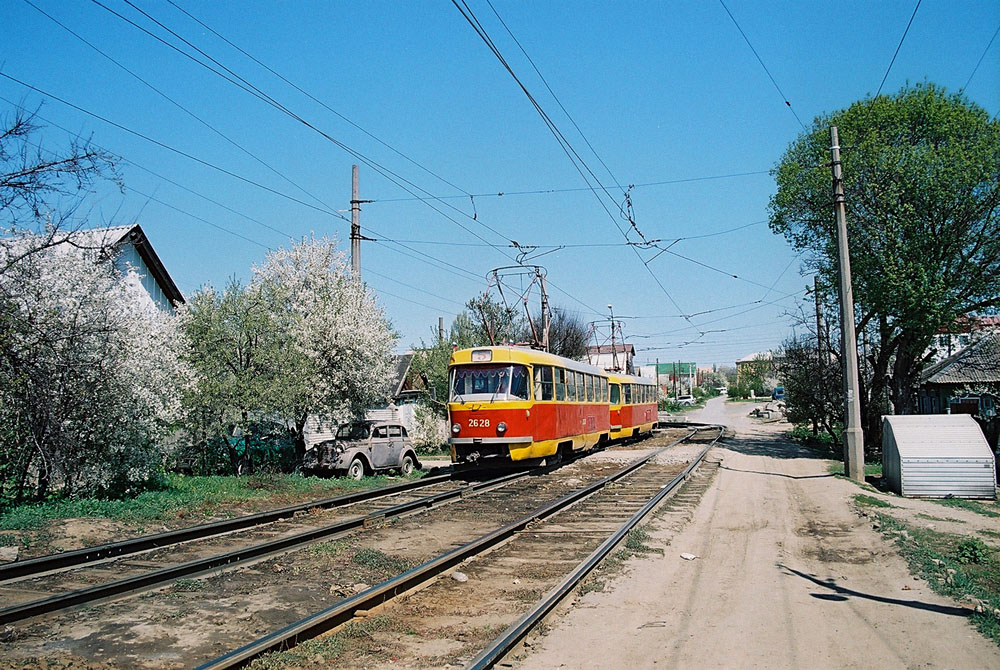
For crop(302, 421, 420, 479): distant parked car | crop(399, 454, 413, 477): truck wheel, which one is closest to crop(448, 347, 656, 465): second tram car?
crop(302, 421, 420, 479): distant parked car

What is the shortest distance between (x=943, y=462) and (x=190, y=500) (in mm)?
15304

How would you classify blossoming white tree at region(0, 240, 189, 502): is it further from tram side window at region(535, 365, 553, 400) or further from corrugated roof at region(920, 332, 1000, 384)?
corrugated roof at region(920, 332, 1000, 384)

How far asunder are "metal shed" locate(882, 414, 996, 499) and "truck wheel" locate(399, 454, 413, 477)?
12.6 metres

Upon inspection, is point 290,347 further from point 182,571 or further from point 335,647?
point 335,647

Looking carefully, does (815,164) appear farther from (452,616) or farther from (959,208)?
(452,616)

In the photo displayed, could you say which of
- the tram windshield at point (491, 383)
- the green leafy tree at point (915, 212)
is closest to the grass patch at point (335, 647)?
the tram windshield at point (491, 383)

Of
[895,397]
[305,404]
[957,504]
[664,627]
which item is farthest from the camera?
[895,397]

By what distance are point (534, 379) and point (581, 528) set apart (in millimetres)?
7676

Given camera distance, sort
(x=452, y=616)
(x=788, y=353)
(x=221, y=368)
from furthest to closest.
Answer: (x=788, y=353), (x=221, y=368), (x=452, y=616)

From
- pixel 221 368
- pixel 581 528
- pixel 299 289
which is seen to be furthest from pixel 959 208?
pixel 221 368

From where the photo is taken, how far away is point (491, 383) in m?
19.6

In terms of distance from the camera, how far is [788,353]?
34938 millimetres

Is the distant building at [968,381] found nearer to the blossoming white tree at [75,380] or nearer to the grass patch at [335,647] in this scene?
the grass patch at [335,647]

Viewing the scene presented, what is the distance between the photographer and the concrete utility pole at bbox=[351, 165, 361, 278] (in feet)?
76.6
